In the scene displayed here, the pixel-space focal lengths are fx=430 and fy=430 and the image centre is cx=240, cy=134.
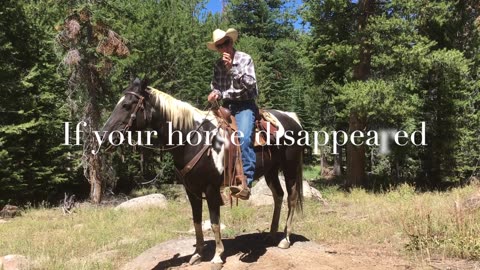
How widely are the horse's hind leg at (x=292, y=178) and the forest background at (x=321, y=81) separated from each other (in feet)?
26.8

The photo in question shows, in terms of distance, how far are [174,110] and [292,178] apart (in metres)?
2.56

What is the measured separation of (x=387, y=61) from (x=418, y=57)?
3.36 ft

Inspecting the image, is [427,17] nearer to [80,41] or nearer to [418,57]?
[418,57]

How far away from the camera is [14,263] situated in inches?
260

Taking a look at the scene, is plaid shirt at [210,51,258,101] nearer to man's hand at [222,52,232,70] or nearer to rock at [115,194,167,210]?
man's hand at [222,52,232,70]

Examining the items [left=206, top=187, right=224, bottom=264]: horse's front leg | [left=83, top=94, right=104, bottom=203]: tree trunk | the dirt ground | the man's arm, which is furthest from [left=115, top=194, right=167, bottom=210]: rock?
the man's arm

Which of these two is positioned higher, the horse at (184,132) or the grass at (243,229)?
the horse at (184,132)

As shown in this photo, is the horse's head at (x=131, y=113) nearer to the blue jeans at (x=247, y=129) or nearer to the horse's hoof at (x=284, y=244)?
the blue jeans at (x=247, y=129)

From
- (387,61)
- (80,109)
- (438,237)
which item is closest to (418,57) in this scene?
(387,61)

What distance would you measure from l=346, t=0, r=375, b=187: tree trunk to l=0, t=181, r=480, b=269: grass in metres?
3.99

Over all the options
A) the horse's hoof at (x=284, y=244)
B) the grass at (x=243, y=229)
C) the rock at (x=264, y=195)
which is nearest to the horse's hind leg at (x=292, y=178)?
the horse's hoof at (x=284, y=244)

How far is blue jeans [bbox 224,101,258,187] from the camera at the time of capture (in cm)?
598

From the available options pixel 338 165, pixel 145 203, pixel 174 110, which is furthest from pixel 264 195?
pixel 338 165

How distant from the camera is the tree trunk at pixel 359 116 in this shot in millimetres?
16281
